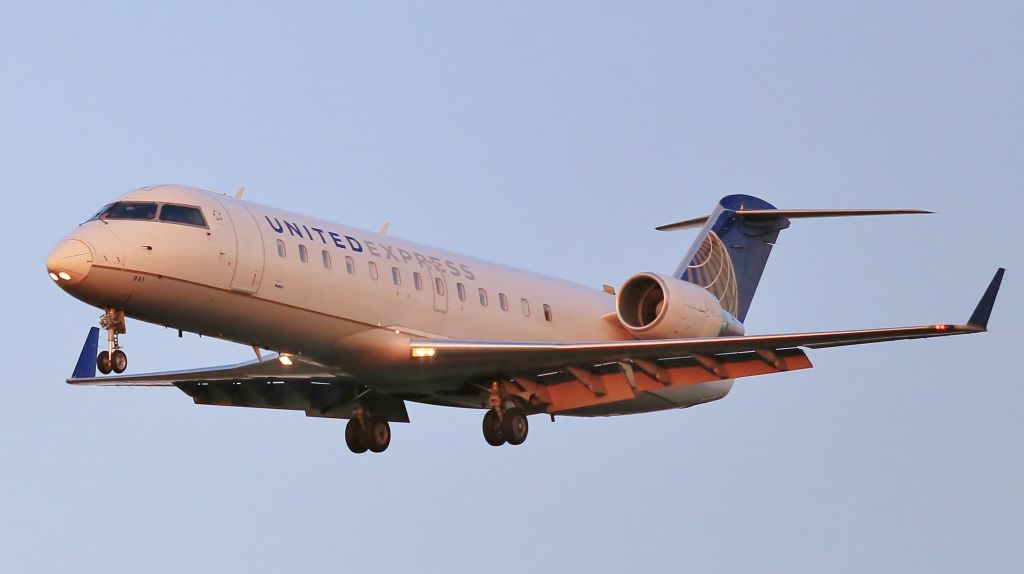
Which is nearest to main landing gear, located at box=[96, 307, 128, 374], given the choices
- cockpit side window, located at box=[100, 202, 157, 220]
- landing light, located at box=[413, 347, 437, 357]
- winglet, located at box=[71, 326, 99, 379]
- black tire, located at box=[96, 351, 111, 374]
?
black tire, located at box=[96, 351, 111, 374]

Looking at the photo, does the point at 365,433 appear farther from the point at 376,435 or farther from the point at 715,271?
the point at 715,271

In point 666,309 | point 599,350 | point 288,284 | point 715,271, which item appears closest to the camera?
point 288,284

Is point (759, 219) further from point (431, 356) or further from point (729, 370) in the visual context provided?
point (431, 356)

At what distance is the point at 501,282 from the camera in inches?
989

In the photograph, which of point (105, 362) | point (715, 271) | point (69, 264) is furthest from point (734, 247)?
point (69, 264)

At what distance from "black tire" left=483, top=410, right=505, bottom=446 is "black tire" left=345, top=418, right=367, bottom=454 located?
244cm

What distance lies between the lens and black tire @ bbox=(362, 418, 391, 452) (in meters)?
25.8

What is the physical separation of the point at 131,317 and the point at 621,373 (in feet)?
22.7

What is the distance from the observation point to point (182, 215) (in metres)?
21.6

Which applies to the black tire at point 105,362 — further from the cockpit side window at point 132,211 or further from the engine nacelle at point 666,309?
the engine nacelle at point 666,309

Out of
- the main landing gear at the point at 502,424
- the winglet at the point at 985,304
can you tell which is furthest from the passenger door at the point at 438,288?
the winglet at the point at 985,304

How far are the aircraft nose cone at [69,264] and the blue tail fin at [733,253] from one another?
446 inches

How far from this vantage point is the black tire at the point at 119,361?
20953mm

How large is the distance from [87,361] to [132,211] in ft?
19.5
